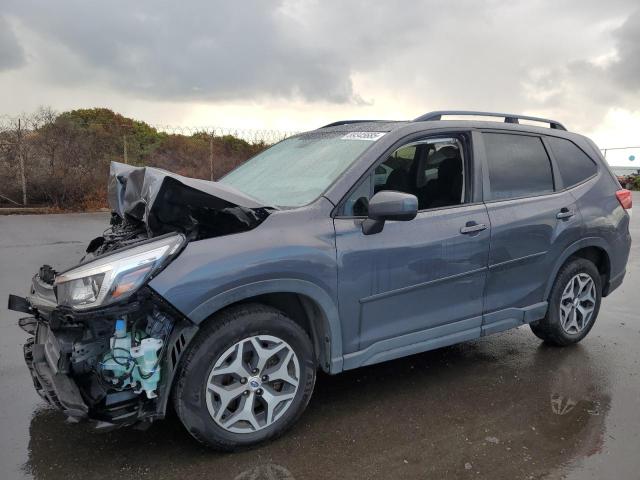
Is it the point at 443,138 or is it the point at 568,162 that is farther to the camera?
the point at 568,162

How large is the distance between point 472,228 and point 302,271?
1.35 metres

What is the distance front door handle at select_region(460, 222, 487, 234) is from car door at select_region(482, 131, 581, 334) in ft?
0.37

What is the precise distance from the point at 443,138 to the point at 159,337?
2355mm

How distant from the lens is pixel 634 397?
3828mm

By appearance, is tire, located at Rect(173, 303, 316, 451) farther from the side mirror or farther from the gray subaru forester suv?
the side mirror

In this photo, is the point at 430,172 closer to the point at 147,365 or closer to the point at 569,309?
the point at 569,309

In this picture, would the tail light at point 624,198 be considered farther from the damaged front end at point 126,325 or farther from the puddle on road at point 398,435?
the damaged front end at point 126,325

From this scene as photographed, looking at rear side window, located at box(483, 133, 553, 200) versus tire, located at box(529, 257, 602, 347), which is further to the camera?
tire, located at box(529, 257, 602, 347)

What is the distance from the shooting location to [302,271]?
9.93 feet

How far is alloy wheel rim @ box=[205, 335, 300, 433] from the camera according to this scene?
287 cm

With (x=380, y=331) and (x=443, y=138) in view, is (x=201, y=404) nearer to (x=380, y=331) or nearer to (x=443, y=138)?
(x=380, y=331)

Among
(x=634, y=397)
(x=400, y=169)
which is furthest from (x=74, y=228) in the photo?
(x=634, y=397)

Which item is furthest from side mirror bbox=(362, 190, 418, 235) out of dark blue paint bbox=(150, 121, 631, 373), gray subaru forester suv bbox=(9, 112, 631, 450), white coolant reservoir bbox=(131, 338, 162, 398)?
white coolant reservoir bbox=(131, 338, 162, 398)

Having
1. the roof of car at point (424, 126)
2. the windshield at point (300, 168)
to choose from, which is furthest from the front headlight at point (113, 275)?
the roof of car at point (424, 126)
